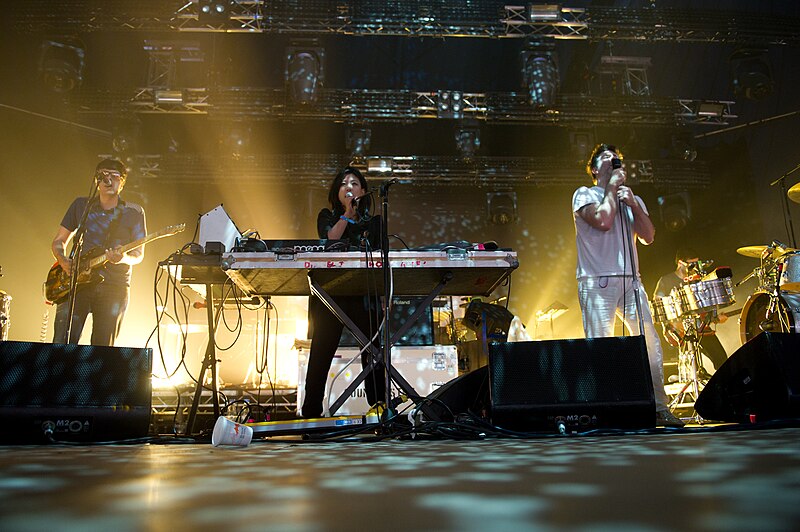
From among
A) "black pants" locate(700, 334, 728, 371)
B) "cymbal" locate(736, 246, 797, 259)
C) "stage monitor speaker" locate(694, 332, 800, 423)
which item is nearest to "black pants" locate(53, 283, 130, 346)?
"stage monitor speaker" locate(694, 332, 800, 423)

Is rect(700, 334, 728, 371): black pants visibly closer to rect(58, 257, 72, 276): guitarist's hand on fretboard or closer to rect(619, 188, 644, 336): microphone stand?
rect(619, 188, 644, 336): microphone stand

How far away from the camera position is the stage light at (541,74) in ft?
21.7

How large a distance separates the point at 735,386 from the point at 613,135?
6484 millimetres

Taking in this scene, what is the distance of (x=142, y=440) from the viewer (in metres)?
1.81

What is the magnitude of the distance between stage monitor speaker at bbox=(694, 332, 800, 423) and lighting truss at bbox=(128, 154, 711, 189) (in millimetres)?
5497

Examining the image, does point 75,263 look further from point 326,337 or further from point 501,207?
point 501,207

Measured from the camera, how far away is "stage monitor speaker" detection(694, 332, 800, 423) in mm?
1716

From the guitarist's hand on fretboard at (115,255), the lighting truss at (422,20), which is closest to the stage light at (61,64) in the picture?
the lighting truss at (422,20)

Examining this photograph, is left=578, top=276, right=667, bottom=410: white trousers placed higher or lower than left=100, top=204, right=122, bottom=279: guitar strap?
lower

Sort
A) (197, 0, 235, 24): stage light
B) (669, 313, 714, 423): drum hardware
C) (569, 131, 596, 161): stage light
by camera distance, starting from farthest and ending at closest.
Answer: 1. (569, 131, 596, 161): stage light
2. (197, 0, 235, 24): stage light
3. (669, 313, 714, 423): drum hardware

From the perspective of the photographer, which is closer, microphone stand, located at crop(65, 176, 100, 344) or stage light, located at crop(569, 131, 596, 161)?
microphone stand, located at crop(65, 176, 100, 344)

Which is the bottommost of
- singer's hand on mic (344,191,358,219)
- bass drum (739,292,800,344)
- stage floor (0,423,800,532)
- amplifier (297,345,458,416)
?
stage floor (0,423,800,532)

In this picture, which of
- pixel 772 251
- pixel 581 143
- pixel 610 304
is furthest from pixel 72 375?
pixel 581 143

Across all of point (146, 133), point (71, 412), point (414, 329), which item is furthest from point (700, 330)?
point (146, 133)
